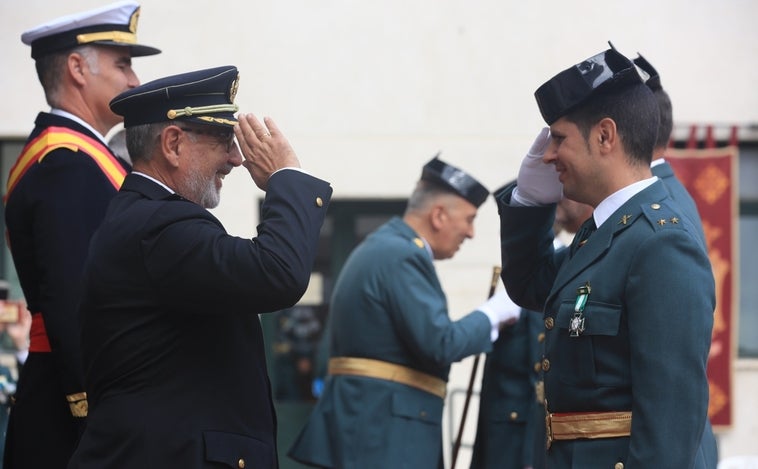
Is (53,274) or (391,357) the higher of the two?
(53,274)

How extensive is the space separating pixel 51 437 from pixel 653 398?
1764 mm

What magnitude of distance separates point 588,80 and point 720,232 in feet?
20.0

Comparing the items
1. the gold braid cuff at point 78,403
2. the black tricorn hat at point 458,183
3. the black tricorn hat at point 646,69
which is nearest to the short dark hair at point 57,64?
the gold braid cuff at point 78,403

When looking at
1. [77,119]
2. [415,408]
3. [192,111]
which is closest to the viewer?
[192,111]

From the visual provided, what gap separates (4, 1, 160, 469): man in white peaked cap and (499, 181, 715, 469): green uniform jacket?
4.32ft

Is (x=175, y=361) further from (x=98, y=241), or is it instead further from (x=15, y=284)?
(x=15, y=284)

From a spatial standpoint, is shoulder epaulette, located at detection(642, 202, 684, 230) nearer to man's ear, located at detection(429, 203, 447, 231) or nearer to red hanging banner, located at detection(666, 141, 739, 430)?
man's ear, located at detection(429, 203, 447, 231)

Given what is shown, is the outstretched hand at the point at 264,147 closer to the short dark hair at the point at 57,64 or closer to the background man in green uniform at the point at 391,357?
the short dark hair at the point at 57,64

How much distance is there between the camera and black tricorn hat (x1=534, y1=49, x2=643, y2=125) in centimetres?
312

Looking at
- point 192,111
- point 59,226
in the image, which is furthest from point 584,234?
point 59,226

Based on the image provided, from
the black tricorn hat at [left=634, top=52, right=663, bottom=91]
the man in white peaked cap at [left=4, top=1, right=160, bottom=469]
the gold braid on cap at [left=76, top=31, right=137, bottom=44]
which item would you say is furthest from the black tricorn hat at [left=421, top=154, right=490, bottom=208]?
the black tricorn hat at [left=634, top=52, right=663, bottom=91]

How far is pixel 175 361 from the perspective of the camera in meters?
2.94

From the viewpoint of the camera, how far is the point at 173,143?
313cm

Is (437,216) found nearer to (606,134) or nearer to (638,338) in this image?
(606,134)
